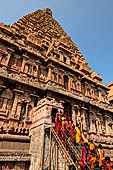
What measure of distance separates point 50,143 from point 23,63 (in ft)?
31.7

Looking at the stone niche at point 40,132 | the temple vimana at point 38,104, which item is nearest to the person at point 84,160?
the temple vimana at point 38,104

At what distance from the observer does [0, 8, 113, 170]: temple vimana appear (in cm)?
765

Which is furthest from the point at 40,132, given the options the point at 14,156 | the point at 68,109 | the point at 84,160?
the point at 68,109

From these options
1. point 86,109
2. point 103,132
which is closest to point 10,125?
point 86,109

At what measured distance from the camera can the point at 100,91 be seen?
21.6 metres

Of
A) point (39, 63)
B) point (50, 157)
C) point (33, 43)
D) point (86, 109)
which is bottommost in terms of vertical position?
point (50, 157)

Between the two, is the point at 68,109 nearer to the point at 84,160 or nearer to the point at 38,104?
the point at 38,104

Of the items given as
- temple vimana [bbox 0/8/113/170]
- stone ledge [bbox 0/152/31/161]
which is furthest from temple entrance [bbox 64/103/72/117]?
stone ledge [bbox 0/152/31/161]

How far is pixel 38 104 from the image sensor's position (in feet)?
34.5

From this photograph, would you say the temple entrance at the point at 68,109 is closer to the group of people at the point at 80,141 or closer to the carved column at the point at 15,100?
the group of people at the point at 80,141

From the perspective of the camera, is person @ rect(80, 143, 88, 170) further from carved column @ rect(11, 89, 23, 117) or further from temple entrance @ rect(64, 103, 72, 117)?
carved column @ rect(11, 89, 23, 117)

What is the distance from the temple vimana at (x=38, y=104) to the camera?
25.1ft

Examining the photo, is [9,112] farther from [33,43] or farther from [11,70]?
[33,43]

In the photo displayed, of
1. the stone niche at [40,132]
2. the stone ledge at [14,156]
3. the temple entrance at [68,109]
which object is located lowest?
the stone ledge at [14,156]
